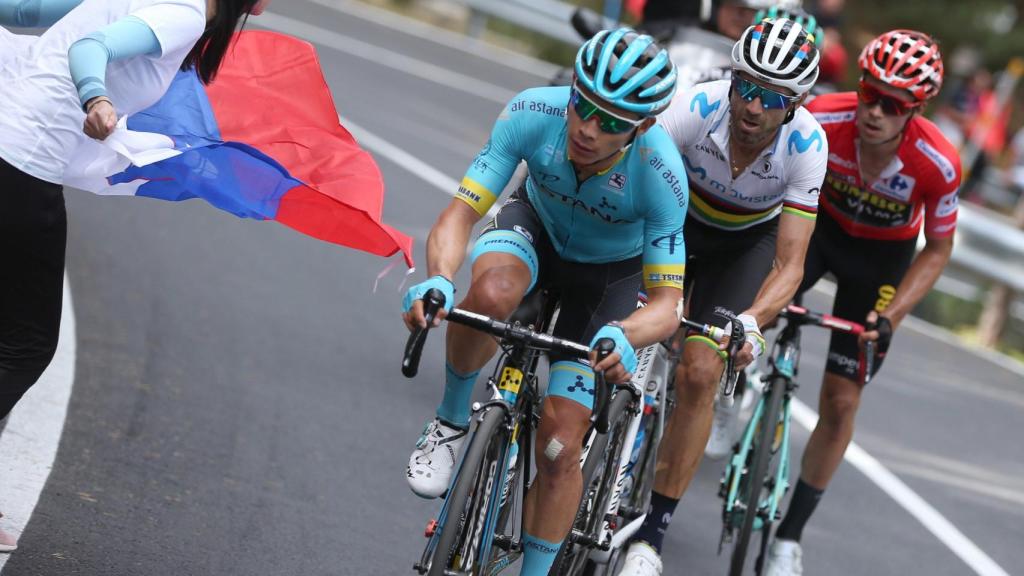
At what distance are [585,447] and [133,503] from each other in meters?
1.83

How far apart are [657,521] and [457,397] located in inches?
57.8

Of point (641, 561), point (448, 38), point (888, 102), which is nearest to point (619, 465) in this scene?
point (641, 561)

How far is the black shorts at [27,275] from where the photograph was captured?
4.21m

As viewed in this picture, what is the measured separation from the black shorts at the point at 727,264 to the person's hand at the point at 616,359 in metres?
1.83

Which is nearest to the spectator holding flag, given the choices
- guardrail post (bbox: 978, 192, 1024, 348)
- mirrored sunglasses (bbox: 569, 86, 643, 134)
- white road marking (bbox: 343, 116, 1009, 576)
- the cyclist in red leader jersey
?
mirrored sunglasses (bbox: 569, 86, 643, 134)

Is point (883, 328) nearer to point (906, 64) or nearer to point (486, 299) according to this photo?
point (906, 64)

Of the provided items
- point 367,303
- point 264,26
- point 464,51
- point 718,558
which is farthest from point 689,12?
point 464,51

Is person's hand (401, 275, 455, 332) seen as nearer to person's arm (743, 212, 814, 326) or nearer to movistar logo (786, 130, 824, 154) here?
person's arm (743, 212, 814, 326)

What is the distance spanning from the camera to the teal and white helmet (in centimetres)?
452

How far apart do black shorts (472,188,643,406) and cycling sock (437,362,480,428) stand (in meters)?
0.44

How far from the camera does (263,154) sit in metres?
5.23

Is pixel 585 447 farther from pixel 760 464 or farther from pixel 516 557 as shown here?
pixel 760 464

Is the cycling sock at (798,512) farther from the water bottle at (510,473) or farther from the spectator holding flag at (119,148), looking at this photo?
the spectator holding flag at (119,148)

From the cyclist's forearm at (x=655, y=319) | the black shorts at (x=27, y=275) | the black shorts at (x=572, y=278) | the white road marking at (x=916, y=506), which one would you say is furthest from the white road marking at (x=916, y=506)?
the black shorts at (x=27, y=275)
